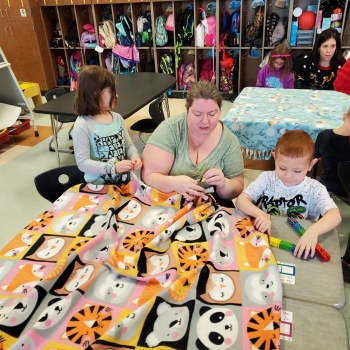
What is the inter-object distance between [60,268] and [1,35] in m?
5.93

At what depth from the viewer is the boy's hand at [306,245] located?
3.57 feet

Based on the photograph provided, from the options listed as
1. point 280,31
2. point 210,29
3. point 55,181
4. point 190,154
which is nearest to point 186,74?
point 210,29

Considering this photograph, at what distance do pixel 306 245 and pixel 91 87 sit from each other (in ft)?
4.24

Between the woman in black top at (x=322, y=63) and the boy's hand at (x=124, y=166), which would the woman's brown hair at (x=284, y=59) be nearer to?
the woman in black top at (x=322, y=63)

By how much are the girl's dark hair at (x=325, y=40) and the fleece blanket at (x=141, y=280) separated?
2.78 metres

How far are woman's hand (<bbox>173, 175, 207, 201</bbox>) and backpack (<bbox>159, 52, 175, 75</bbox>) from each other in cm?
412

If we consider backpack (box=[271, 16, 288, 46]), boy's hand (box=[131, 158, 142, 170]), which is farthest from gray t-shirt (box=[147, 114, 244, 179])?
backpack (box=[271, 16, 288, 46])

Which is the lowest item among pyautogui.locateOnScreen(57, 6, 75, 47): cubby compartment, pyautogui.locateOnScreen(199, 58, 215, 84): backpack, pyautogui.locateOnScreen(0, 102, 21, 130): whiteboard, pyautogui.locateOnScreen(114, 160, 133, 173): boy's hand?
pyautogui.locateOnScreen(0, 102, 21, 130): whiteboard

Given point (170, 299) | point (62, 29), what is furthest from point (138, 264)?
point (62, 29)

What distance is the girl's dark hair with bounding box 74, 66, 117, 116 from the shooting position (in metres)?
1.73

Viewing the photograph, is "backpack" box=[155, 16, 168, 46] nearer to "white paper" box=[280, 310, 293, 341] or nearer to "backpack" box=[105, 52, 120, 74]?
"backpack" box=[105, 52, 120, 74]

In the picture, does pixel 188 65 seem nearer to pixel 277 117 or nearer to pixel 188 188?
pixel 277 117

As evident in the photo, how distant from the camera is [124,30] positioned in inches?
201

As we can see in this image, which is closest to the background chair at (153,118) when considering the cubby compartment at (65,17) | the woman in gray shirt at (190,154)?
the woman in gray shirt at (190,154)
